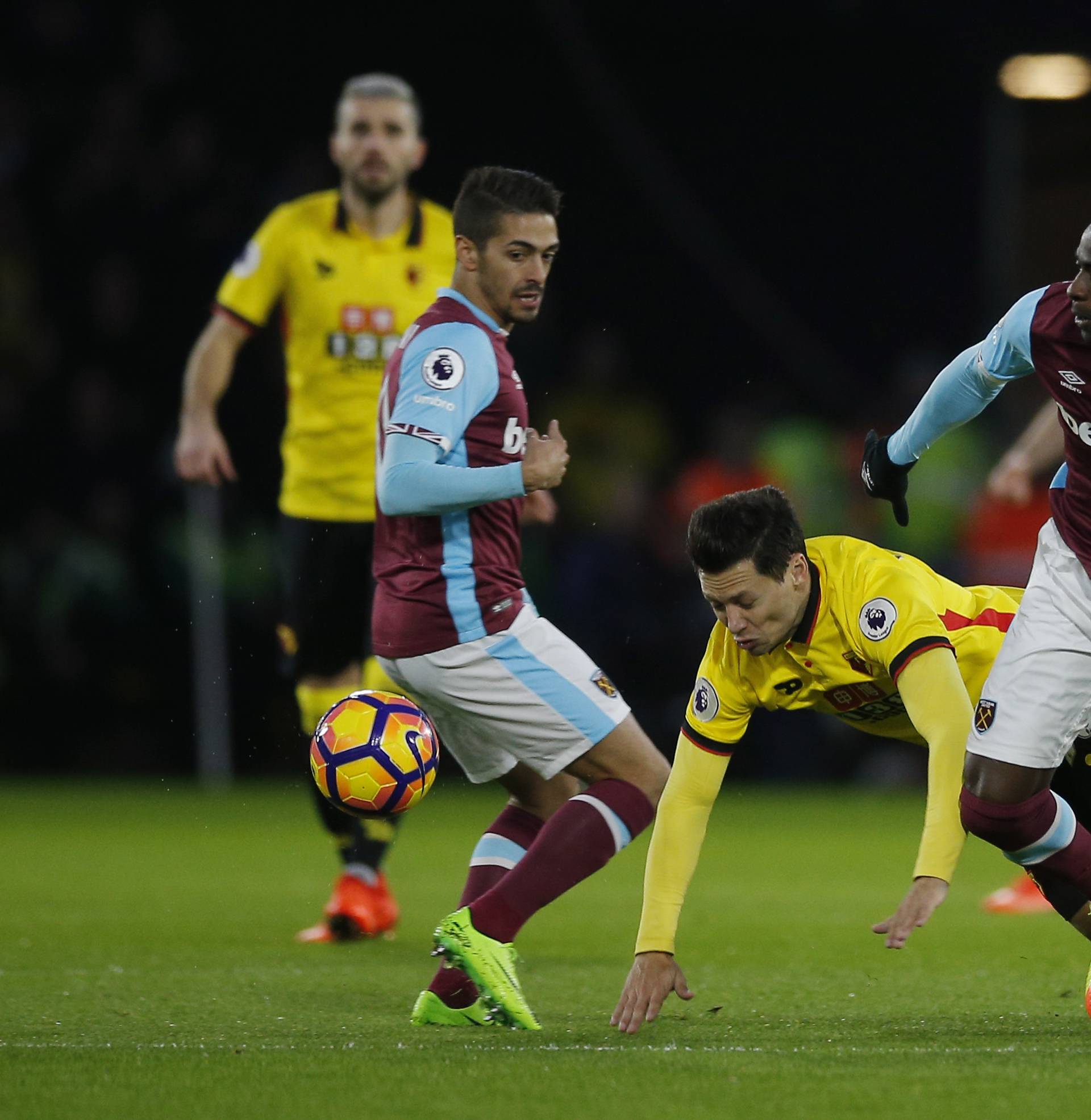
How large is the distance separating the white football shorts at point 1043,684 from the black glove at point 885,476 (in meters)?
0.51

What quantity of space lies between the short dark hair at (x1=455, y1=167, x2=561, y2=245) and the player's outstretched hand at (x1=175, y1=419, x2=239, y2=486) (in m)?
1.71

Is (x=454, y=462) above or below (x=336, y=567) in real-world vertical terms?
above

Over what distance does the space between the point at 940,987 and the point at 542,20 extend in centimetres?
1080

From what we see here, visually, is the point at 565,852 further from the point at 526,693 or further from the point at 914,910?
the point at 914,910

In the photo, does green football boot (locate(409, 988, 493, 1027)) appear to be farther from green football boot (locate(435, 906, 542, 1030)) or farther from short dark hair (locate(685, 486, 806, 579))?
short dark hair (locate(685, 486, 806, 579))

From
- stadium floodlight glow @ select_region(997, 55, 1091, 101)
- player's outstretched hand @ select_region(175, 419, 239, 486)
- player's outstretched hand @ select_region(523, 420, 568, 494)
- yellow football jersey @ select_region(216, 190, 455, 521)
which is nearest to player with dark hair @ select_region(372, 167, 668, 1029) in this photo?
player's outstretched hand @ select_region(523, 420, 568, 494)

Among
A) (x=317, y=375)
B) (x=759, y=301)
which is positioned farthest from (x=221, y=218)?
(x=317, y=375)

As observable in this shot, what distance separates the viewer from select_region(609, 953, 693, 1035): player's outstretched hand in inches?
160

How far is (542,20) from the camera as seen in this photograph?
14492 millimetres

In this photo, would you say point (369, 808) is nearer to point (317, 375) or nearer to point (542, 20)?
point (317, 375)

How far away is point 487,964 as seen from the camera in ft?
14.2

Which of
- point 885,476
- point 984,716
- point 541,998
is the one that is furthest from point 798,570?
point 541,998

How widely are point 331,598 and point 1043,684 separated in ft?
9.56

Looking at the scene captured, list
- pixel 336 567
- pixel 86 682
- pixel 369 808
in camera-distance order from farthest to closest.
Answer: pixel 86 682 < pixel 336 567 < pixel 369 808
